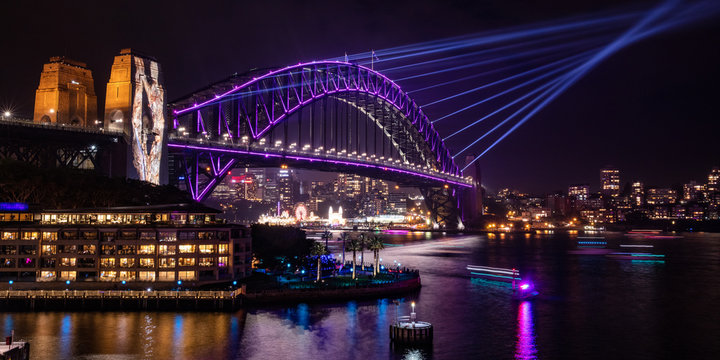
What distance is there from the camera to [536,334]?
38.2 meters

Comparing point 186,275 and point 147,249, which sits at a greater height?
point 147,249

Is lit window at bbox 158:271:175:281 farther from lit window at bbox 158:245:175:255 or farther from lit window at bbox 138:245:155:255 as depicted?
lit window at bbox 138:245:155:255

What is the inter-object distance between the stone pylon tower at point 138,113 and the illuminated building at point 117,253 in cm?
1340

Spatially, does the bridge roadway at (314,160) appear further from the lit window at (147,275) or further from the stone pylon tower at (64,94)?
the lit window at (147,275)

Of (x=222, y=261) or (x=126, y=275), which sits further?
(x=222, y=261)

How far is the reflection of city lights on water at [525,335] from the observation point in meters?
33.8

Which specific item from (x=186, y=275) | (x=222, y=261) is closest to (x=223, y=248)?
(x=222, y=261)

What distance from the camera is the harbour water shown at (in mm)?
33781

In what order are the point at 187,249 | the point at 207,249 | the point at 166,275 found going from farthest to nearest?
1. the point at 207,249
2. the point at 187,249
3. the point at 166,275

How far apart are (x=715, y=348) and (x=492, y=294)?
20156 mm

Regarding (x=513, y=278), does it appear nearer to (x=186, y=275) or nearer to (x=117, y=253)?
(x=186, y=275)

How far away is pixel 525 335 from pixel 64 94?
5109cm

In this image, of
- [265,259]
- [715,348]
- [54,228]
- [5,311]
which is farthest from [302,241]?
[715,348]

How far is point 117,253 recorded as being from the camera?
46375 millimetres
